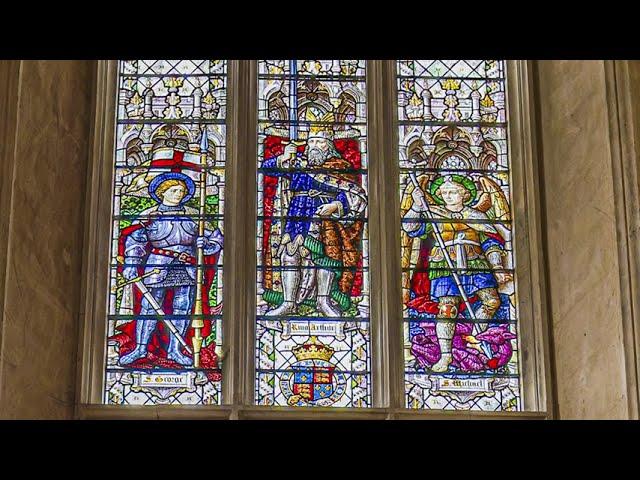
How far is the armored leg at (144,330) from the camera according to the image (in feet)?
22.7

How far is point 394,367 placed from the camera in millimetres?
6902

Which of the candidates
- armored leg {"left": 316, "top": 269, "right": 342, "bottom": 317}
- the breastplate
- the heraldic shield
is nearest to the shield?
the heraldic shield

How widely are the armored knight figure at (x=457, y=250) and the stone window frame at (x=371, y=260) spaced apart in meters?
0.12

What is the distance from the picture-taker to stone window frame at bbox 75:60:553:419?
682cm

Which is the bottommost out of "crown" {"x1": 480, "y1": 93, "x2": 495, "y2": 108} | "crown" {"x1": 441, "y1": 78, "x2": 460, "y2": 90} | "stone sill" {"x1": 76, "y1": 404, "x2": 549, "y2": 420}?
"stone sill" {"x1": 76, "y1": 404, "x2": 549, "y2": 420}

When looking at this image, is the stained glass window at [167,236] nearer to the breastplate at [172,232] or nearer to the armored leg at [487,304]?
the breastplate at [172,232]

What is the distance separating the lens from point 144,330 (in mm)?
6988

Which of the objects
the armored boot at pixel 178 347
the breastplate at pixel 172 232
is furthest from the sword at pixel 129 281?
the armored boot at pixel 178 347

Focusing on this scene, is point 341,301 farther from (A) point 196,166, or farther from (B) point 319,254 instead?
(A) point 196,166

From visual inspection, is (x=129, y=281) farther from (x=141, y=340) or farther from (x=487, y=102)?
(x=487, y=102)

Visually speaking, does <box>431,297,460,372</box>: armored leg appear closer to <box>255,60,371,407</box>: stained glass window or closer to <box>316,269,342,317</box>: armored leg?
<box>255,60,371,407</box>: stained glass window

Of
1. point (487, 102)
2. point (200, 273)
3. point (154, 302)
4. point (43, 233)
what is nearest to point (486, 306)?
point (487, 102)

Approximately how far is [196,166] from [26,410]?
69.4 inches
